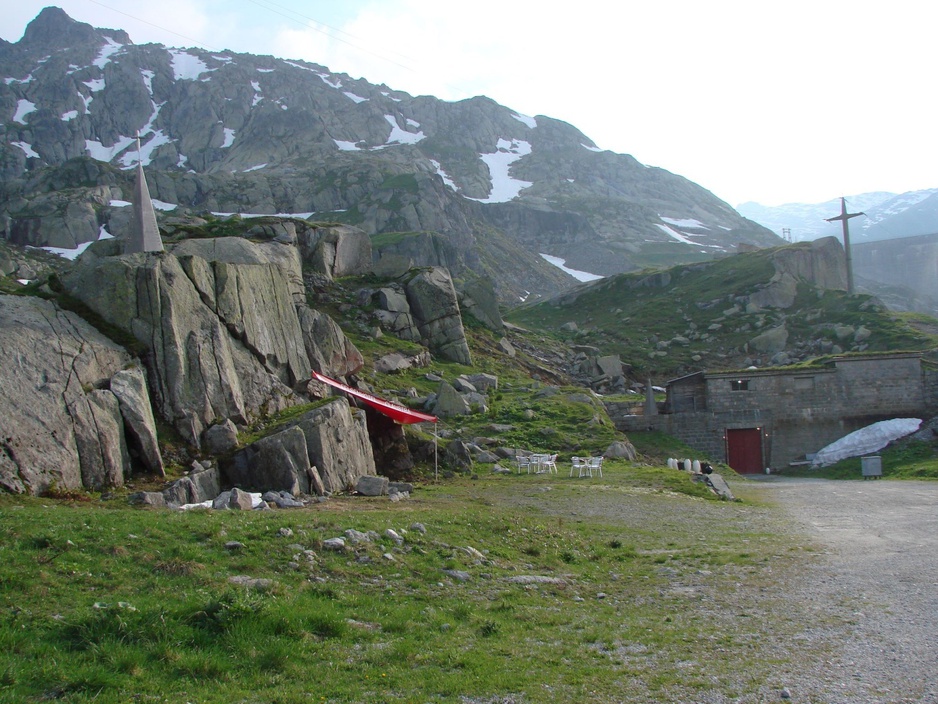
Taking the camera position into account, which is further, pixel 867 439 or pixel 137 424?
pixel 867 439

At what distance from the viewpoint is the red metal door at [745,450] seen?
51.1 m

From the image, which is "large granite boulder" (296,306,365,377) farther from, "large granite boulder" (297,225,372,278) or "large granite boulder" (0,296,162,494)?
"large granite boulder" (297,225,372,278)

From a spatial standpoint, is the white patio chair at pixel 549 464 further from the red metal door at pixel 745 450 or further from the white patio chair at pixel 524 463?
the red metal door at pixel 745 450

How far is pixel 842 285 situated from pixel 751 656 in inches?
3495

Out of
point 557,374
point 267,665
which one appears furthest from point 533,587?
point 557,374

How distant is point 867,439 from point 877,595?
39423mm

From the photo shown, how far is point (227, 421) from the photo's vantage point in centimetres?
2297

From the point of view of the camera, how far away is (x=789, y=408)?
51.0 metres

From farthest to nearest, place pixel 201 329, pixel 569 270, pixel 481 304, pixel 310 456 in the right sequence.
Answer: pixel 569 270 < pixel 481 304 < pixel 201 329 < pixel 310 456

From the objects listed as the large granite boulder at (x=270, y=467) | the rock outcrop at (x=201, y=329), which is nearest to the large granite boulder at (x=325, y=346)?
the rock outcrop at (x=201, y=329)

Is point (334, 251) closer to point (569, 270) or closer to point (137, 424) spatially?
point (137, 424)

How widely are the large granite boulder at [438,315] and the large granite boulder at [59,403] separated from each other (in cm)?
2911

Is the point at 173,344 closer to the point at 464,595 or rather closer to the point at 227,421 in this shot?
the point at 227,421

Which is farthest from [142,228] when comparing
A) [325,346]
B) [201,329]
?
[201,329]
